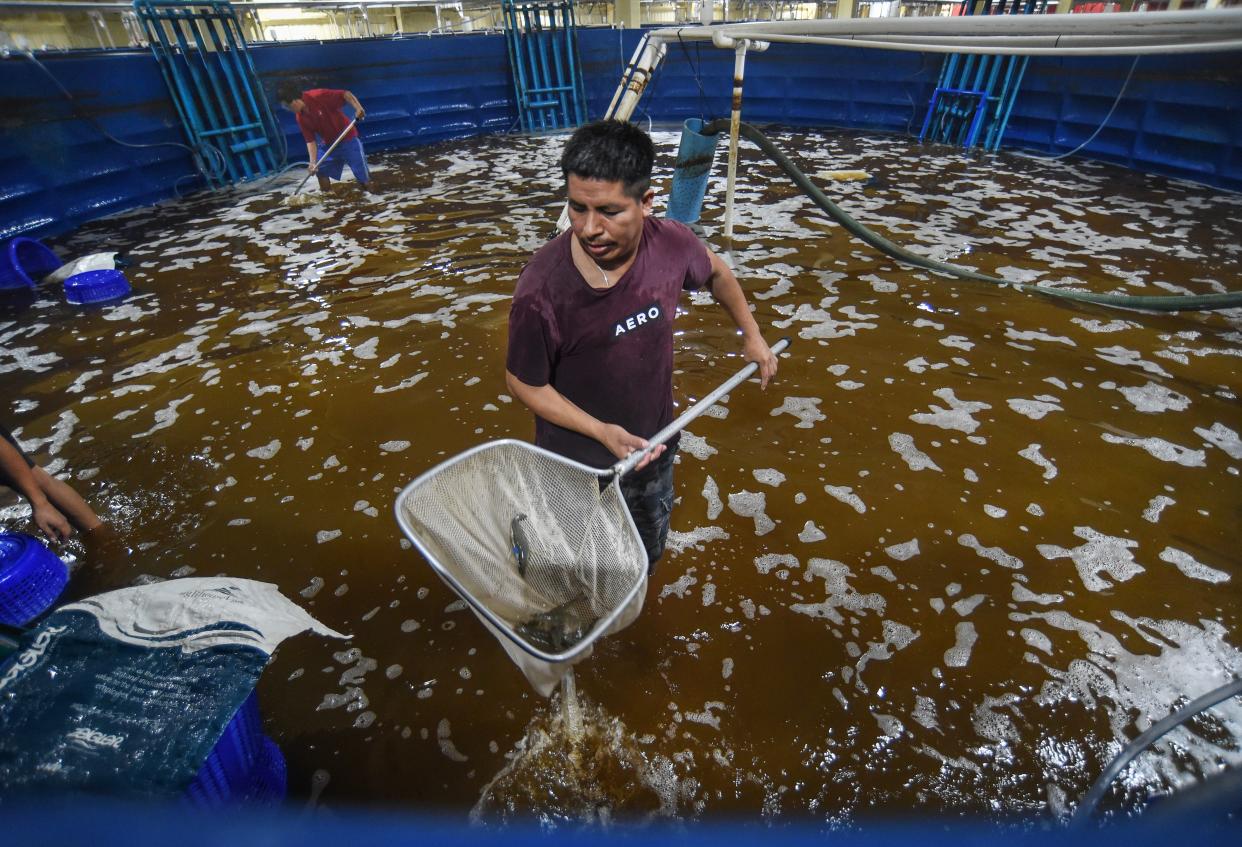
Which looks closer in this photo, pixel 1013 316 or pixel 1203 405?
pixel 1203 405

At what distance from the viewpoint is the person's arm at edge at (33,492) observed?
2.98 metres

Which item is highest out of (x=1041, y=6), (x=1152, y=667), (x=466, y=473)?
(x=1041, y=6)

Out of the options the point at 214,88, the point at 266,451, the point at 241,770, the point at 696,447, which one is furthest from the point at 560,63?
the point at 241,770

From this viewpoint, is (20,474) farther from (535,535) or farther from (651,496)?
(651,496)

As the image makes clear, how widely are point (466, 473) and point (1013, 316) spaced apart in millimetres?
5778

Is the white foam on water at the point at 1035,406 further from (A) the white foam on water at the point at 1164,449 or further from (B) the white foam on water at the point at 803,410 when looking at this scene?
(B) the white foam on water at the point at 803,410

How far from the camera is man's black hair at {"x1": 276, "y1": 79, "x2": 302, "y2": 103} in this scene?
11.8 meters

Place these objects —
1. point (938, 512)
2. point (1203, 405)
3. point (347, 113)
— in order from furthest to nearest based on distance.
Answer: point (347, 113) < point (1203, 405) < point (938, 512)

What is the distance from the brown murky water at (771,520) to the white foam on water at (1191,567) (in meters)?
0.01

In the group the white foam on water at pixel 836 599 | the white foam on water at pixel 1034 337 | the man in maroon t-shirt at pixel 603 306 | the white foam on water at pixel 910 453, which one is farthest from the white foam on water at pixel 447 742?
the white foam on water at pixel 1034 337

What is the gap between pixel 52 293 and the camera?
686 cm

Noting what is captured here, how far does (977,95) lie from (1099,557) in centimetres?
1210

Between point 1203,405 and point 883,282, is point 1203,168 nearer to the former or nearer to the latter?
point 883,282

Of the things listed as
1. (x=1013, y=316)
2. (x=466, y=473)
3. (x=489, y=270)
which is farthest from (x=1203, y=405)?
(x=489, y=270)
